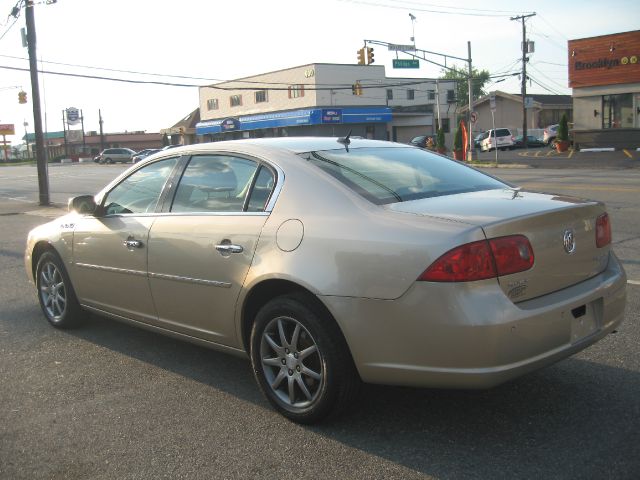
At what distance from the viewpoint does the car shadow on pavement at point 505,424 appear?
119 inches

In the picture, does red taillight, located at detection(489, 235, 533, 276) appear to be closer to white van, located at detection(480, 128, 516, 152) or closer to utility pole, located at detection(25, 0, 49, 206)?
utility pole, located at detection(25, 0, 49, 206)

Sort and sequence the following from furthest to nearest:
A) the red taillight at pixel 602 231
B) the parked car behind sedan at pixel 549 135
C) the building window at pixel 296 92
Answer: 1. the building window at pixel 296 92
2. the parked car behind sedan at pixel 549 135
3. the red taillight at pixel 602 231

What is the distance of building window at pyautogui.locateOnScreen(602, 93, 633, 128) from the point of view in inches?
1390

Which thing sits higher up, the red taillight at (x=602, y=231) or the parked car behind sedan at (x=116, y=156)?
the parked car behind sedan at (x=116, y=156)

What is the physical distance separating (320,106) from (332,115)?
143 cm

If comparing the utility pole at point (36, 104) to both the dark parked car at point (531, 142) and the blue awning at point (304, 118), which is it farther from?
the blue awning at point (304, 118)

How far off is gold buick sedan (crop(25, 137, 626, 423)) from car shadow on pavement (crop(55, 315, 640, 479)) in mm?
311

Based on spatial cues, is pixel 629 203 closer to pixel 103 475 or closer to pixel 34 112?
pixel 103 475

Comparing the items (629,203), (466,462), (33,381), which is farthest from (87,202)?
(629,203)

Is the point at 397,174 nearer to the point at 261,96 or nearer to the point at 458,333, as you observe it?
the point at 458,333

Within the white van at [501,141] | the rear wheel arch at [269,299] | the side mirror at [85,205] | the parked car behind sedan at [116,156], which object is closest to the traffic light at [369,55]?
the white van at [501,141]

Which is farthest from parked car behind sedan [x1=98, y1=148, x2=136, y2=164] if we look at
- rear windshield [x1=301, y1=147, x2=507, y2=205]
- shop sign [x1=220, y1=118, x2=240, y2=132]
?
rear windshield [x1=301, y1=147, x2=507, y2=205]

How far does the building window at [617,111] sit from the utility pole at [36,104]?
29322 millimetres

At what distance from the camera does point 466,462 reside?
3072 mm
